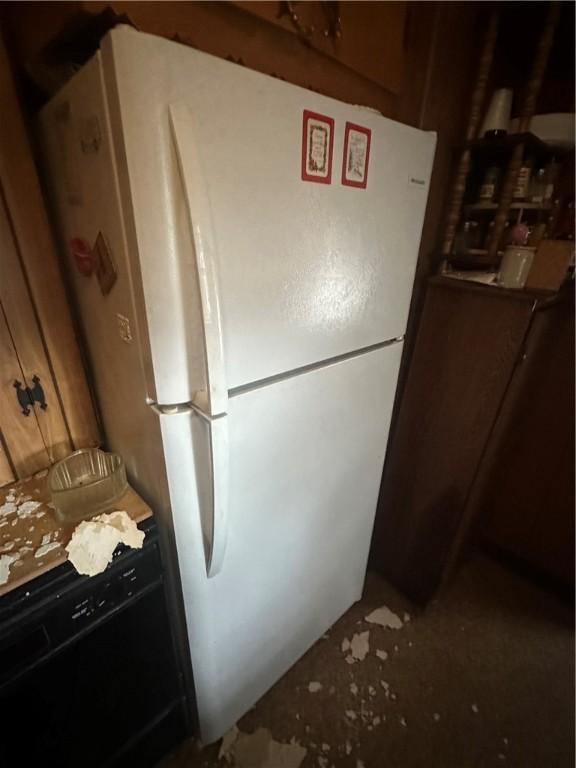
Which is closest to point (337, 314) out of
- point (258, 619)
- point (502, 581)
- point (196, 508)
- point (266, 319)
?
point (266, 319)

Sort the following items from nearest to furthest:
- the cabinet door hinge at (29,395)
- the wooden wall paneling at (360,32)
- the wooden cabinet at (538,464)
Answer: the wooden wall paneling at (360,32) → the cabinet door hinge at (29,395) → the wooden cabinet at (538,464)

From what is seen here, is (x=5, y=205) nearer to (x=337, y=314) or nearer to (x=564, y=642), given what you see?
(x=337, y=314)

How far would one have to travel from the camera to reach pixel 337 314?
82cm

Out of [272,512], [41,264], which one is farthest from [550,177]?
[41,264]

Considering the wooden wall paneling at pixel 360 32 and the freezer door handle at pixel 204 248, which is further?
the wooden wall paneling at pixel 360 32

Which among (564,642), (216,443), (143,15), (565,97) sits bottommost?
(564,642)

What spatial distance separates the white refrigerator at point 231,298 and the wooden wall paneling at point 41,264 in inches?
1.6

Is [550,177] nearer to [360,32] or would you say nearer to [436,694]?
[360,32]

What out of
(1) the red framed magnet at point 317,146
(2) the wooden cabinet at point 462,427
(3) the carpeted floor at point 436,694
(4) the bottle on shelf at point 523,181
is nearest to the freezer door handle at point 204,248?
(1) the red framed magnet at point 317,146

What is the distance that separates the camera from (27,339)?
0.83 meters

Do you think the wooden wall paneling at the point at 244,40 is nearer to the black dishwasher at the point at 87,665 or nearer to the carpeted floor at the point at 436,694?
the black dishwasher at the point at 87,665

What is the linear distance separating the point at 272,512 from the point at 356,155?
0.84 meters

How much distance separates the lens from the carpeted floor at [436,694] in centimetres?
112

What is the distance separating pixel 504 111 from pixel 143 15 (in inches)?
43.0
